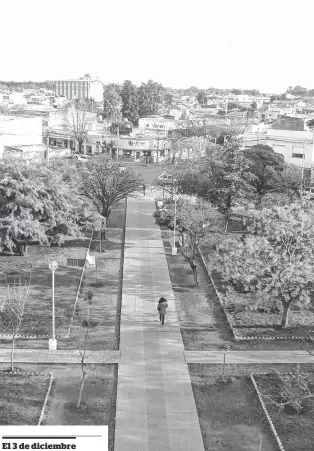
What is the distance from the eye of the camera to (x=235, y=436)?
14.9 metres

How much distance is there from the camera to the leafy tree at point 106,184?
3412 centimetres

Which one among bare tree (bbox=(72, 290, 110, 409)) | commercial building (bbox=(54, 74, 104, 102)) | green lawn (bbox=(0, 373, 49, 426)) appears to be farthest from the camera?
commercial building (bbox=(54, 74, 104, 102))

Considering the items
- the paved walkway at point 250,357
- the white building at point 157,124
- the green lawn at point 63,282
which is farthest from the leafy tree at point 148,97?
the paved walkway at point 250,357

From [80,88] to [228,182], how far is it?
13925cm

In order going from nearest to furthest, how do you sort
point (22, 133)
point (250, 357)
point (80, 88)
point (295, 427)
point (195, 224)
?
1. point (295, 427)
2. point (250, 357)
3. point (195, 224)
4. point (22, 133)
5. point (80, 88)

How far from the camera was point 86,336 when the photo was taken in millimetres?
18000

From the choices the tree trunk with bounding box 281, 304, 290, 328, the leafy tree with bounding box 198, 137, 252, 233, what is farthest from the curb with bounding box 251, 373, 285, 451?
the leafy tree with bounding box 198, 137, 252, 233

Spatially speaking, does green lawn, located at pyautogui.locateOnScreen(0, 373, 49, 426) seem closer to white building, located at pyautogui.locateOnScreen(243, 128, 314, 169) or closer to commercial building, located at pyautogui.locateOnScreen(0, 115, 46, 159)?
commercial building, located at pyautogui.locateOnScreen(0, 115, 46, 159)

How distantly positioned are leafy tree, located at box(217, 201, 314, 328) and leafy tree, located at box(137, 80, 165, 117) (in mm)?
74823

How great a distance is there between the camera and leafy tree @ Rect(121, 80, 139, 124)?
301 feet

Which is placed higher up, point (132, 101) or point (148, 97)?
point (148, 97)

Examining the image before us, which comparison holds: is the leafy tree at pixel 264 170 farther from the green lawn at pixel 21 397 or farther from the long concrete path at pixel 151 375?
the green lawn at pixel 21 397

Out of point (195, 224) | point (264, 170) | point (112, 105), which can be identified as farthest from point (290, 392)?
point (112, 105)

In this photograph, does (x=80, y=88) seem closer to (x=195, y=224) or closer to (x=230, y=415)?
(x=195, y=224)
